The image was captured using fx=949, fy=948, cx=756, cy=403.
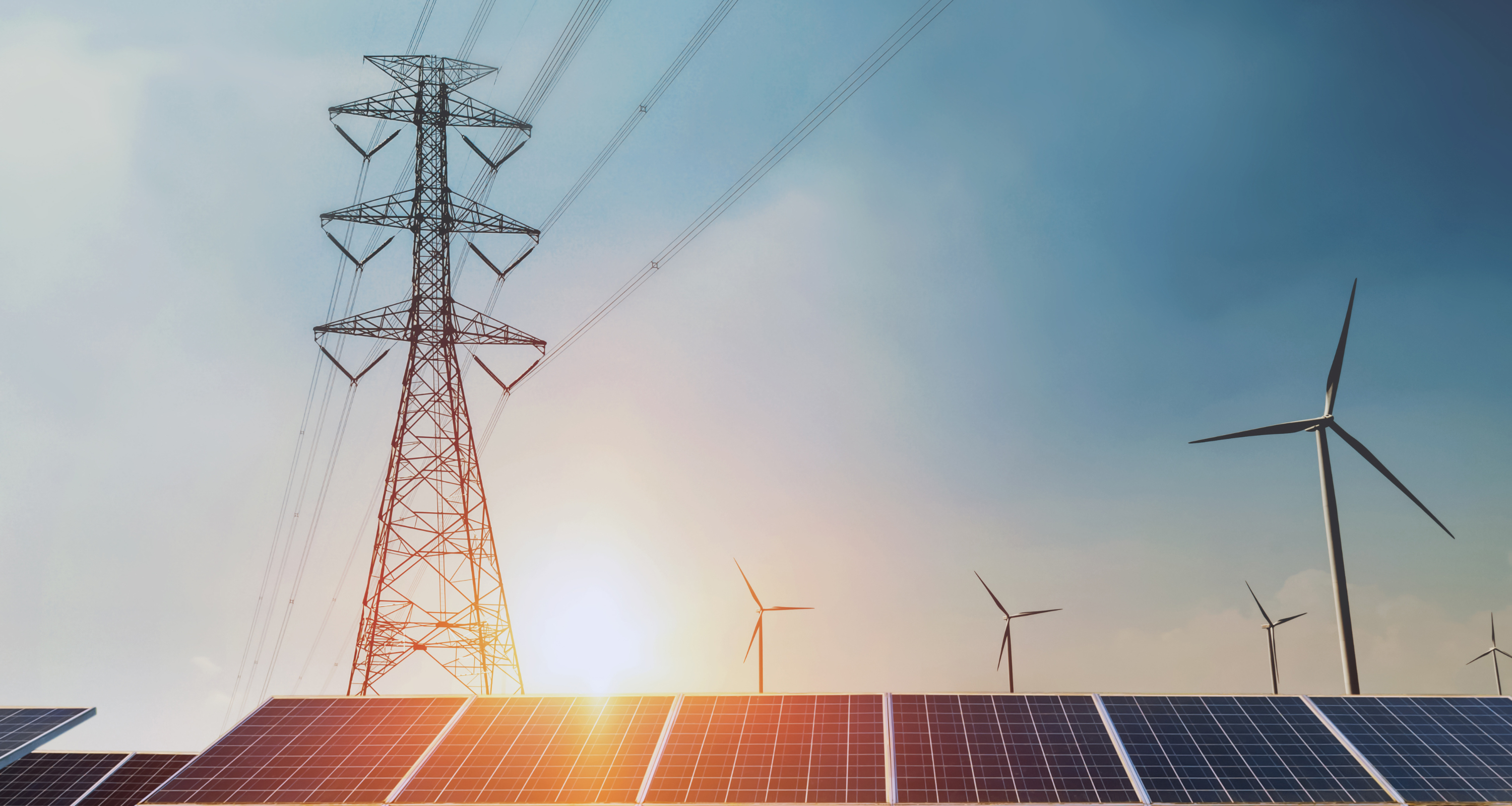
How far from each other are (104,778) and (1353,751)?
153 ft

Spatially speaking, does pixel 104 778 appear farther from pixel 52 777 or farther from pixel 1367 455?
pixel 1367 455

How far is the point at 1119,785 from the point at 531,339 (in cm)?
3744

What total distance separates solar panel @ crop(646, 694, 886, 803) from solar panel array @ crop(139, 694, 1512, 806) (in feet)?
0.22

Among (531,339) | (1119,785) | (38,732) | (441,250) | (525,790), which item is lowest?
(1119,785)

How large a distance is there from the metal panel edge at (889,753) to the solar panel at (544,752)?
A: 7.41 m

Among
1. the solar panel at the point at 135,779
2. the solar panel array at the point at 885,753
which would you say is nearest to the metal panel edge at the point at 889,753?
the solar panel array at the point at 885,753

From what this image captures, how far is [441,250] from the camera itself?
5219 cm

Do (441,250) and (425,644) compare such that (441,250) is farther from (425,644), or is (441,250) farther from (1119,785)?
(1119,785)

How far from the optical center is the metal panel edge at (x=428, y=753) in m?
29.4

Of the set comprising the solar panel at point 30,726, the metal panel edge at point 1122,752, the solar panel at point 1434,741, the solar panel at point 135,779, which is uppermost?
the solar panel at point 30,726

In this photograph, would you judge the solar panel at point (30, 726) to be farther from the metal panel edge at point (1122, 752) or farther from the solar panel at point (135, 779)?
the metal panel edge at point (1122, 752)

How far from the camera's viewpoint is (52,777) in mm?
40531

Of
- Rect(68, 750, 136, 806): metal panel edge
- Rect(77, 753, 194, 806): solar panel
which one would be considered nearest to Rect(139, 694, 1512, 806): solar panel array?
Rect(77, 753, 194, 806): solar panel

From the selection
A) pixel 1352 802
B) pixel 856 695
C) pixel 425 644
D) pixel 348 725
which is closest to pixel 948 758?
pixel 856 695
